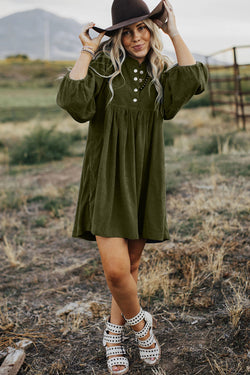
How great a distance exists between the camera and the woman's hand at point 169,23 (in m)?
2.42

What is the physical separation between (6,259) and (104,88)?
2734mm

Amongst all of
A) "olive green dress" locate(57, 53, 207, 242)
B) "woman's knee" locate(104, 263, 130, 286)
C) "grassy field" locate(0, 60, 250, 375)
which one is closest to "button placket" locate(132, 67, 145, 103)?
"olive green dress" locate(57, 53, 207, 242)

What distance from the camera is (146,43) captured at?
8.06ft

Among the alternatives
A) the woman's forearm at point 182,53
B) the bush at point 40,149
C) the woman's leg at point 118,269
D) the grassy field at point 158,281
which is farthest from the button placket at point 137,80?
the bush at point 40,149

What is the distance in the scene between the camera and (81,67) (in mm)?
2295

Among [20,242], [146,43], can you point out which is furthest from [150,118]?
[20,242]

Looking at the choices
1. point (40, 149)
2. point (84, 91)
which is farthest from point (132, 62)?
point (40, 149)

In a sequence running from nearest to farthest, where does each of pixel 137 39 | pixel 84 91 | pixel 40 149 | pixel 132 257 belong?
pixel 84 91, pixel 137 39, pixel 132 257, pixel 40 149

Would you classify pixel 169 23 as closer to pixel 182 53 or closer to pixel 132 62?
pixel 182 53

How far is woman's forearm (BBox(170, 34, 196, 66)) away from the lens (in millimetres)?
2424

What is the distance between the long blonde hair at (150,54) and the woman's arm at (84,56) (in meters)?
0.09

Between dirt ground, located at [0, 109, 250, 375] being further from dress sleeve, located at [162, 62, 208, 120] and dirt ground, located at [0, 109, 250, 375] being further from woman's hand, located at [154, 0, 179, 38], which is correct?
woman's hand, located at [154, 0, 179, 38]

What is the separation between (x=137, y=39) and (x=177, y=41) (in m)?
0.23

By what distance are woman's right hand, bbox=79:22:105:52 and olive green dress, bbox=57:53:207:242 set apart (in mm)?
103
